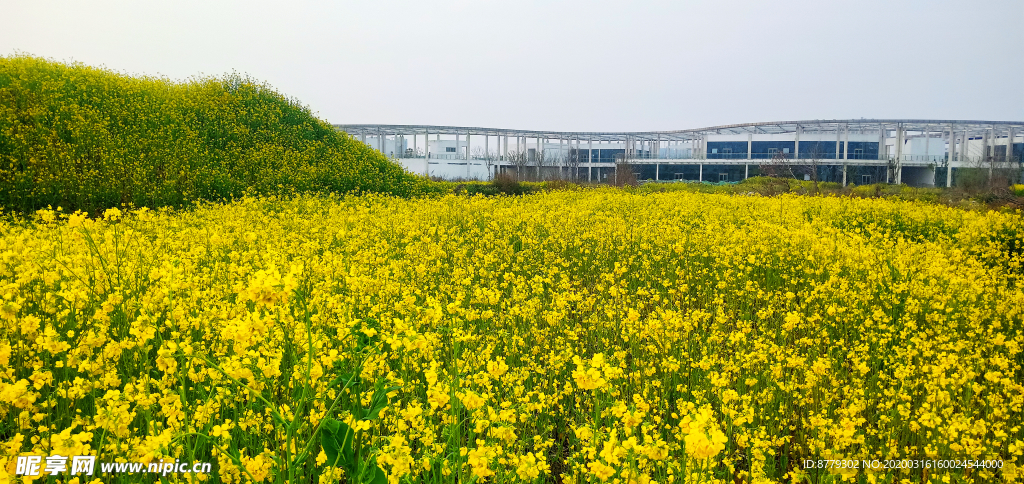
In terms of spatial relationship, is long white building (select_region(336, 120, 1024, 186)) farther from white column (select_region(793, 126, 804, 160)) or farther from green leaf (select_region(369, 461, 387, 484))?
green leaf (select_region(369, 461, 387, 484))

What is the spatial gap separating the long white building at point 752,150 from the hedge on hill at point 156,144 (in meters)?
20.6

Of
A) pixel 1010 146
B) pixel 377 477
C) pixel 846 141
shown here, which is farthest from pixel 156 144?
pixel 1010 146

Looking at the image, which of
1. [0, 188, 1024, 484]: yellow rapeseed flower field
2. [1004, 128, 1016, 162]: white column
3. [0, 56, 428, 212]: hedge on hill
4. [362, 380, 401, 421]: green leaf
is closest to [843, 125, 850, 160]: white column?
[1004, 128, 1016, 162]: white column

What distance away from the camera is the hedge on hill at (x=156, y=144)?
13422 millimetres

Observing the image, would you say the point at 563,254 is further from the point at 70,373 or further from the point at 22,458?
the point at 22,458

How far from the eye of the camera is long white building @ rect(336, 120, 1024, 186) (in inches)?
1679

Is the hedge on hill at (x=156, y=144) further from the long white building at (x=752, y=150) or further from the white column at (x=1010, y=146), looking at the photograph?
the white column at (x=1010, y=146)

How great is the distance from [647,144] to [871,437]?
203 feet

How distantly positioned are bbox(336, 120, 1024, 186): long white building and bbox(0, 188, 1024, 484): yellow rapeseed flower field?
103 ft

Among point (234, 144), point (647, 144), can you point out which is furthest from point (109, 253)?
point (647, 144)

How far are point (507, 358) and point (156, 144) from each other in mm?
14592

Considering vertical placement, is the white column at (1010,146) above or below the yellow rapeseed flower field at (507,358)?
above

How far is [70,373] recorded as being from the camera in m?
3.51

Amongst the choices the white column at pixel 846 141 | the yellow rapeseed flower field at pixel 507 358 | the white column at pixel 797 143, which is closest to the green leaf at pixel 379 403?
the yellow rapeseed flower field at pixel 507 358
